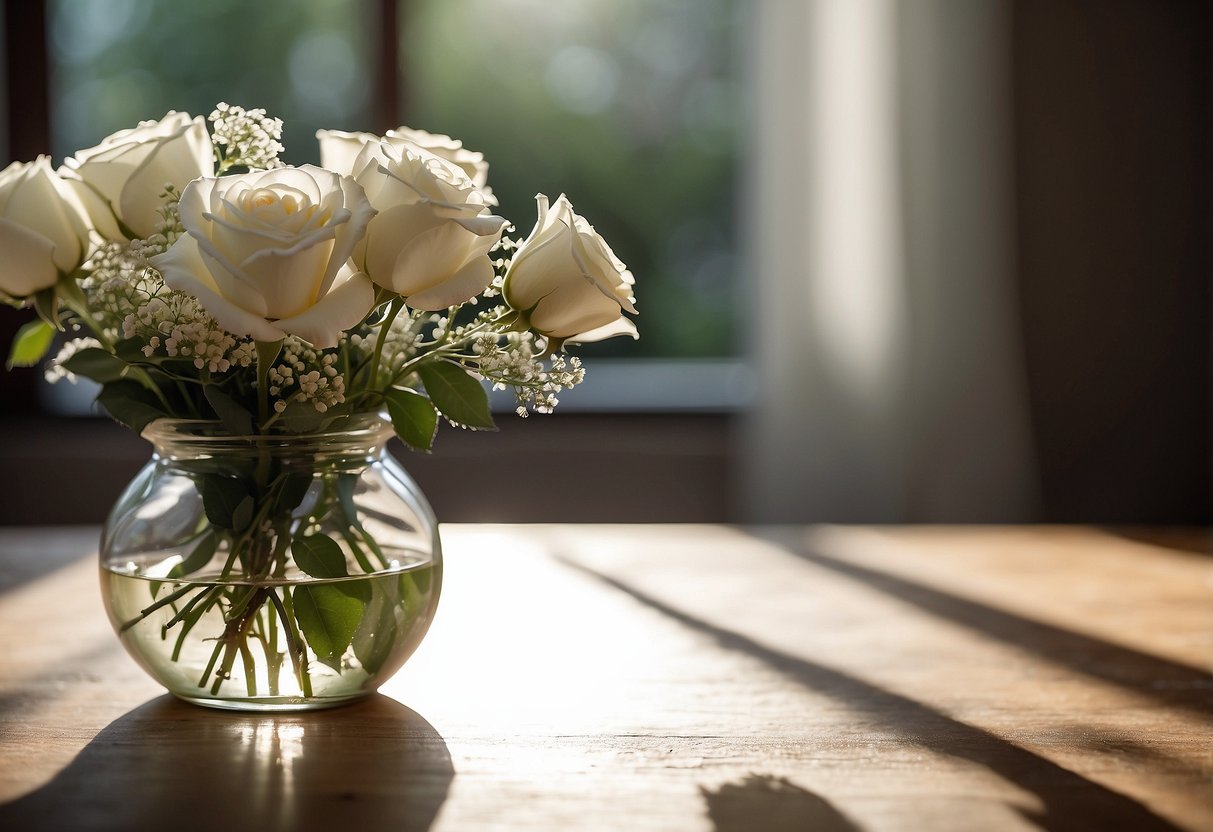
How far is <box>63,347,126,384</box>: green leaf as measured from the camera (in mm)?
734

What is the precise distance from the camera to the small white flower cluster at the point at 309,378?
2.24 feet

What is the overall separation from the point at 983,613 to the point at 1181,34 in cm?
229

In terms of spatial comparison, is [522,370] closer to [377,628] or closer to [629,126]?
[377,628]

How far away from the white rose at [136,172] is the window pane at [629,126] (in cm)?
243

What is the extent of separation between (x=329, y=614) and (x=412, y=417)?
14 centimetres

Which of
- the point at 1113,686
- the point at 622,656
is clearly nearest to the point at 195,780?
the point at 622,656

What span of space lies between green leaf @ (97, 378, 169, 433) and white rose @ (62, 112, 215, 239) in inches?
3.9

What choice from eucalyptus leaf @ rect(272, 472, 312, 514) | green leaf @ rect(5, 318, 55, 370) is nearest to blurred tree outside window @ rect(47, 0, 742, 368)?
green leaf @ rect(5, 318, 55, 370)

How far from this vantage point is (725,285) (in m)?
3.33

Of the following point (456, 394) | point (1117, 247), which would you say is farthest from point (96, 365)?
point (1117, 247)

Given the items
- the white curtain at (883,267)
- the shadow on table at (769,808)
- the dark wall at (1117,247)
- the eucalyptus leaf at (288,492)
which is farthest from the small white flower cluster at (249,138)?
the dark wall at (1117,247)

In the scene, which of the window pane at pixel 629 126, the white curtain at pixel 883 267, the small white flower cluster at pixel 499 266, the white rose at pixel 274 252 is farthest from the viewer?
the window pane at pixel 629 126

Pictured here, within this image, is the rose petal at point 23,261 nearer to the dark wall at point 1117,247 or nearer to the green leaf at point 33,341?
the green leaf at point 33,341

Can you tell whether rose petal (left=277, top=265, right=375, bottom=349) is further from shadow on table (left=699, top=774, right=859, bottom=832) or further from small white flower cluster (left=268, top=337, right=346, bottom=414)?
shadow on table (left=699, top=774, right=859, bottom=832)
